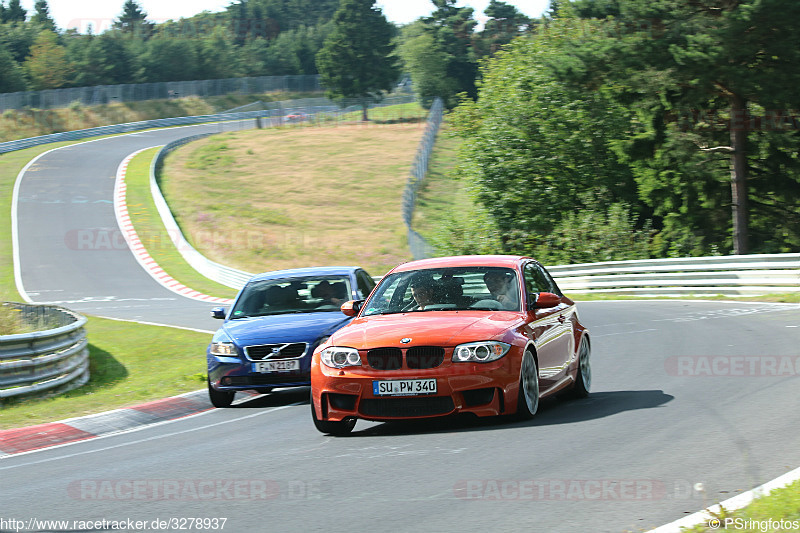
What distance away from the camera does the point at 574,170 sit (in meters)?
42.4

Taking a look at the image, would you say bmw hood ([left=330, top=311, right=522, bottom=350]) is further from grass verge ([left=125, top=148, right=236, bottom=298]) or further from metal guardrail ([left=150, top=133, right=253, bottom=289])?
metal guardrail ([left=150, top=133, right=253, bottom=289])

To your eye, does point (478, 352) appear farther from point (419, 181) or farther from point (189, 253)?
point (419, 181)

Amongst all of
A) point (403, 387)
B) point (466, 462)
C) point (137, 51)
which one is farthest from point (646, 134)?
point (137, 51)

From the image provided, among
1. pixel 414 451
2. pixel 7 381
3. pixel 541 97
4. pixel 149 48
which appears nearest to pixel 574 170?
pixel 541 97

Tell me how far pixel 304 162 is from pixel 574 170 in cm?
Result: 3338

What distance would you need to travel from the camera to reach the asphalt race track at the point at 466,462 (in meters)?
5.78

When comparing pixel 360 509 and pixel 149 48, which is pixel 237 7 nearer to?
pixel 149 48

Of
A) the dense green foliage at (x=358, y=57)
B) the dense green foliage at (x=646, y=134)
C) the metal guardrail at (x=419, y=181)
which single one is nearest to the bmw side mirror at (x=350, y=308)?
the dense green foliage at (x=646, y=134)

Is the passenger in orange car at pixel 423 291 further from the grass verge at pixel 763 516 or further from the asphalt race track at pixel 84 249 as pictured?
the asphalt race track at pixel 84 249

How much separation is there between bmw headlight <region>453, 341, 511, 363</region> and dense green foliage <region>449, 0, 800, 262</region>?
23980 millimetres

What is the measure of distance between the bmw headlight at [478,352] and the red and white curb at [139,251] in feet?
77.2

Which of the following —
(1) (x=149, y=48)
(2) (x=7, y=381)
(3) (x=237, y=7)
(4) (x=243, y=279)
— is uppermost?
(3) (x=237, y=7)

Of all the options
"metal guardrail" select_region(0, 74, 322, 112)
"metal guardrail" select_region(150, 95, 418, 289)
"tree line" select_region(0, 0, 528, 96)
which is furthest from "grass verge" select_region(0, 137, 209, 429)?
"tree line" select_region(0, 0, 528, 96)

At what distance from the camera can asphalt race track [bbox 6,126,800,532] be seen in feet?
19.0
